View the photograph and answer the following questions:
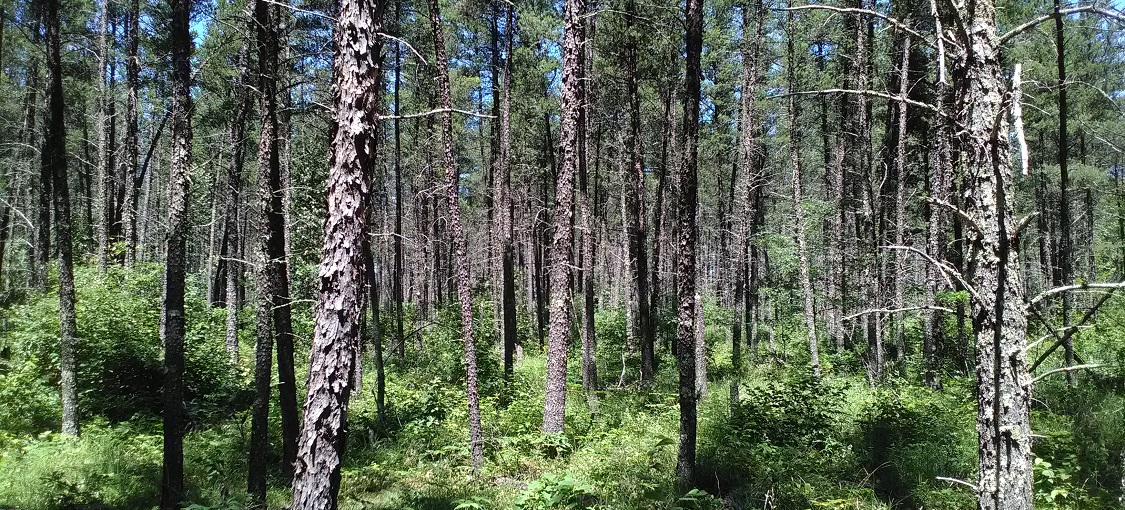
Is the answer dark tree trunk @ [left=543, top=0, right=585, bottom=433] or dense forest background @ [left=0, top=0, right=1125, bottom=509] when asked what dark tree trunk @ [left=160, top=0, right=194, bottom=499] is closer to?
dense forest background @ [left=0, top=0, right=1125, bottom=509]

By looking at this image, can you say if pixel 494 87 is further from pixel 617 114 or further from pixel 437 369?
pixel 437 369

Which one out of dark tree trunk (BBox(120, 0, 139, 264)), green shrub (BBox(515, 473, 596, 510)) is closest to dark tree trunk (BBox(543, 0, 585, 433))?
green shrub (BBox(515, 473, 596, 510))

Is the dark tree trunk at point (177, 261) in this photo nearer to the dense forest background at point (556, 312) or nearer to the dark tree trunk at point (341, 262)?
the dense forest background at point (556, 312)

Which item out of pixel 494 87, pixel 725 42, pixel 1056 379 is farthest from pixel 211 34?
pixel 1056 379

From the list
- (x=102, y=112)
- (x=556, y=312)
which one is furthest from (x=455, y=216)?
(x=102, y=112)

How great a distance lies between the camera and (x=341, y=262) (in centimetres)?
414

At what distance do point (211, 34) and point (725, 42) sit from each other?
19295 mm

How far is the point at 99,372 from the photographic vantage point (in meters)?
11.1

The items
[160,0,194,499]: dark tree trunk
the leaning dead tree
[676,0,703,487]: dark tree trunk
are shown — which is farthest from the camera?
[676,0,703,487]: dark tree trunk

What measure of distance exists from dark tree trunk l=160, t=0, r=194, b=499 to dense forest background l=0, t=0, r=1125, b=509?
0.04 metres

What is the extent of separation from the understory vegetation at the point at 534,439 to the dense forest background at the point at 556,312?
73 mm

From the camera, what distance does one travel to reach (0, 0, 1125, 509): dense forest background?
358 cm

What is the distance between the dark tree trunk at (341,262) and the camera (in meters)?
4.02

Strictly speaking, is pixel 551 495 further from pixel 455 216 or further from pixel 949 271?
pixel 455 216
